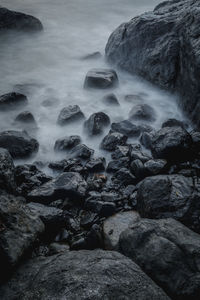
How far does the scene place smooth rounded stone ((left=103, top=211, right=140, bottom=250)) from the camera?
3.66 metres

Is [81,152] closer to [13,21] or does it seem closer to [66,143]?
[66,143]

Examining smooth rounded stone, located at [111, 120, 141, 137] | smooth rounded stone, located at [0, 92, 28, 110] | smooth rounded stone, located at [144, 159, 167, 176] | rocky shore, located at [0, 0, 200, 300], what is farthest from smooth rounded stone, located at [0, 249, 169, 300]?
smooth rounded stone, located at [0, 92, 28, 110]

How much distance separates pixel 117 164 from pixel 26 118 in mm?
2889

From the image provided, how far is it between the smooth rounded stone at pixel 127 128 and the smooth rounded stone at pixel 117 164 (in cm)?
105

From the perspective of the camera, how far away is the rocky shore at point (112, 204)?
9.28ft

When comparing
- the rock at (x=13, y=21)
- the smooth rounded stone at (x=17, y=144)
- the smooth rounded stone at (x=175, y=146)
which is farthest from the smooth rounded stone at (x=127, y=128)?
the rock at (x=13, y=21)

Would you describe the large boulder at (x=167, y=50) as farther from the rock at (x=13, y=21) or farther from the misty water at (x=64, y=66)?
the rock at (x=13, y=21)

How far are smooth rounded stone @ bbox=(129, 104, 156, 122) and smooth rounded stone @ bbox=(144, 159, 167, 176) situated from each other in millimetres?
2140

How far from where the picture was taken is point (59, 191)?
4621mm

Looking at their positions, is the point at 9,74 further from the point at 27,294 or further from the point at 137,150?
the point at 27,294

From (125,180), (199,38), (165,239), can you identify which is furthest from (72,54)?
(165,239)

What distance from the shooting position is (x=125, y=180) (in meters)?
5.00

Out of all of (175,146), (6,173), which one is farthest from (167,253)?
(6,173)

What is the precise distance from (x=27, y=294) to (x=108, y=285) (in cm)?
80
